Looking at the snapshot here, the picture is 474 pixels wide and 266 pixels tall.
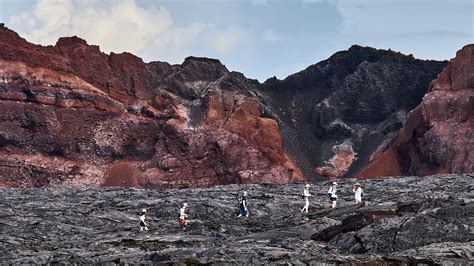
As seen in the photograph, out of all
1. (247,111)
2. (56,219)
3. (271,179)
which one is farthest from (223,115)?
(56,219)

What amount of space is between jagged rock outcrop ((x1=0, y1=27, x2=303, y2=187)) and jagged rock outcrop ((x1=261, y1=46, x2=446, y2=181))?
1701 cm

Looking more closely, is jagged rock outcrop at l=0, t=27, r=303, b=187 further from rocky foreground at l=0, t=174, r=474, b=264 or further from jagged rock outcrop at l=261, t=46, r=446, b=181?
rocky foreground at l=0, t=174, r=474, b=264

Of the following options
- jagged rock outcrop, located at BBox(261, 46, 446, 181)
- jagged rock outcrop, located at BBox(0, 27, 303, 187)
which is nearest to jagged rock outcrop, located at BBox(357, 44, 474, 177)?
jagged rock outcrop, located at BBox(261, 46, 446, 181)

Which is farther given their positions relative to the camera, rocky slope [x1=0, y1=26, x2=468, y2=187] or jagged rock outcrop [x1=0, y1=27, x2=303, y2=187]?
jagged rock outcrop [x1=0, y1=27, x2=303, y2=187]

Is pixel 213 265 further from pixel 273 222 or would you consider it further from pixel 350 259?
pixel 273 222

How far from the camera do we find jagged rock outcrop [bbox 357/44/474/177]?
4299 inches

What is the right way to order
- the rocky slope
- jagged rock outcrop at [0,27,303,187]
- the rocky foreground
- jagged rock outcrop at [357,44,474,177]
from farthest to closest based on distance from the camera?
jagged rock outcrop at [0,27,303,187], the rocky slope, jagged rock outcrop at [357,44,474,177], the rocky foreground

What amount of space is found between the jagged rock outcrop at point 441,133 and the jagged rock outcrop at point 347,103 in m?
14.0

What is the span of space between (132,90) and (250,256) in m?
114

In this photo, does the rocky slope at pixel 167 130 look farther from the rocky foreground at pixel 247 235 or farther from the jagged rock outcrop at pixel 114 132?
the rocky foreground at pixel 247 235

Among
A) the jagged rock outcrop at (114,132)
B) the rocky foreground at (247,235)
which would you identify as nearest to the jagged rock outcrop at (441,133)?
the jagged rock outcrop at (114,132)

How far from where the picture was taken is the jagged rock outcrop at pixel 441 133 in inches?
4299

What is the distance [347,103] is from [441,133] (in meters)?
46.3

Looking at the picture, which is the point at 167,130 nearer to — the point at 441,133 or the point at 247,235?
the point at 441,133
